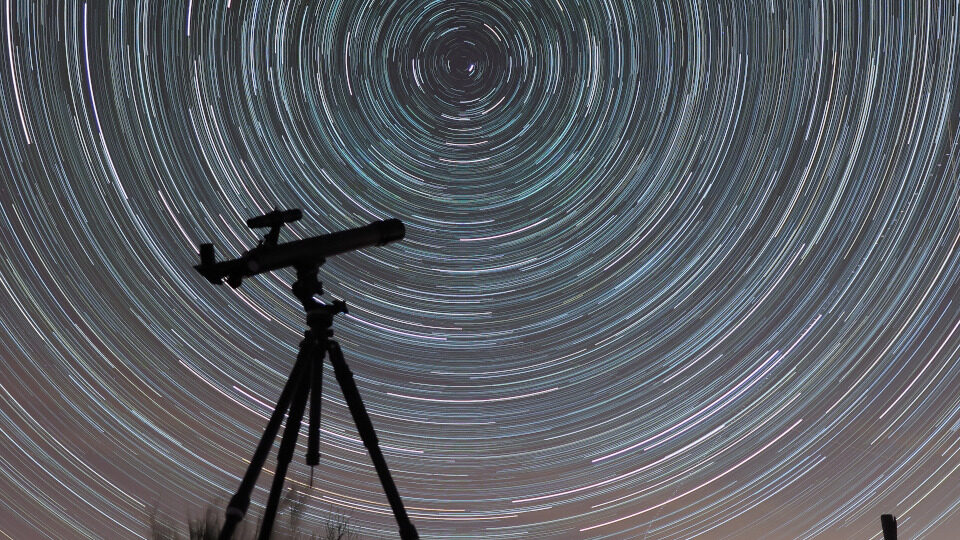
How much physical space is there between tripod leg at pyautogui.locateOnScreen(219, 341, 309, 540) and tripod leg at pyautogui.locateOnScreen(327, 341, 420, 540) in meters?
0.15

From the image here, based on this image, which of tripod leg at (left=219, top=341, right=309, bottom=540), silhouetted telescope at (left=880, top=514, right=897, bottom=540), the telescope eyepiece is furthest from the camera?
silhouetted telescope at (left=880, top=514, right=897, bottom=540)

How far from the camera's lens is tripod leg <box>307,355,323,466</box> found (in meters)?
4.10

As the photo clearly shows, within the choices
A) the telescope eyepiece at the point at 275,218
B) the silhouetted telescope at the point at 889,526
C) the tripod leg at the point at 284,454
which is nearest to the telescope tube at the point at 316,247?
the telescope eyepiece at the point at 275,218

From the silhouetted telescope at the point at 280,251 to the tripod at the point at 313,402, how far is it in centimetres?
8

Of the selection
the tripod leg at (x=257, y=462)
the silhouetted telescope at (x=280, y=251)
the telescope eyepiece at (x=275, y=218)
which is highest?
the telescope eyepiece at (x=275, y=218)

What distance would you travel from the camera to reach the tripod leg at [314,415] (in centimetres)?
410

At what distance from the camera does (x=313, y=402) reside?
415 cm

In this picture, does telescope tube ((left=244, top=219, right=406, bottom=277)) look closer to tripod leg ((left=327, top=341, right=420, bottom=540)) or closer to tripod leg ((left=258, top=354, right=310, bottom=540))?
tripod leg ((left=327, top=341, right=420, bottom=540))

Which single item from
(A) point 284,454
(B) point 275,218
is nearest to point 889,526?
(A) point 284,454

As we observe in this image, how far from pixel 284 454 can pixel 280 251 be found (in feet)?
3.00

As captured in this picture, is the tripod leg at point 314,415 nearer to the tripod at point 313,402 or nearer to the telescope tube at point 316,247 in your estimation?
the tripod at point 313,402

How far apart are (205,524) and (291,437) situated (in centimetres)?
151

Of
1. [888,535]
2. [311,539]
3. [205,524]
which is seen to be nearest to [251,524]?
[311,539]

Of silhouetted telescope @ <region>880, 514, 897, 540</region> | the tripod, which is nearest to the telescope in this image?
the tripod
